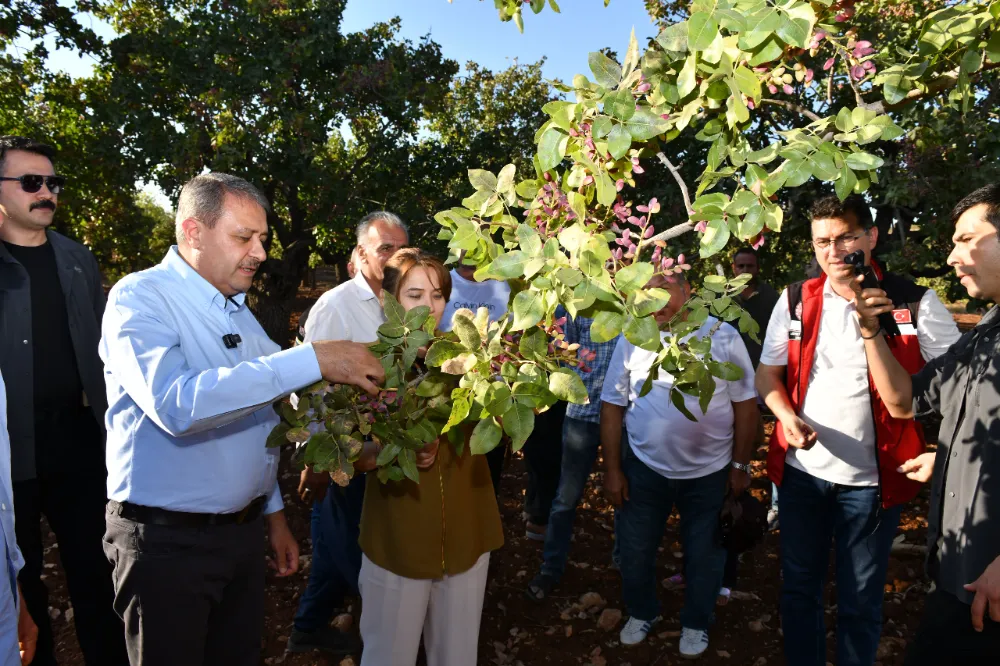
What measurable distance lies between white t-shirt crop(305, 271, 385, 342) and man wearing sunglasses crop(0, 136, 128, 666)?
1145 mm

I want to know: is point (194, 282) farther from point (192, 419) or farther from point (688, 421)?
point (688, 421)

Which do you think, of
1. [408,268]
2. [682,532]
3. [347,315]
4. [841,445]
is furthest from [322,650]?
[841,445]

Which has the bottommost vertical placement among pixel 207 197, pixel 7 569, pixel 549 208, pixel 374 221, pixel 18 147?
pixel 7 569

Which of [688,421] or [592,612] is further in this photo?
[592,612]

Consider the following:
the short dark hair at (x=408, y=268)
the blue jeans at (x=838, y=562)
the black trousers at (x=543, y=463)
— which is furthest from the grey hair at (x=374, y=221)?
the blue jeans at (x=838, y=562)

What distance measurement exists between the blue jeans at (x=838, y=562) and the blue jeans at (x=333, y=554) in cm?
235

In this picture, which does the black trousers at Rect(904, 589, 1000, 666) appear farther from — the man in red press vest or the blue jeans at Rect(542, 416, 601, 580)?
the blue jeans at Rect(542, 416, 601, 580)

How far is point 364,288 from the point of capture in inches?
167

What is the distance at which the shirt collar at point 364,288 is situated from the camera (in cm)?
420

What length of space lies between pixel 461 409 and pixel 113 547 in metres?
1.67

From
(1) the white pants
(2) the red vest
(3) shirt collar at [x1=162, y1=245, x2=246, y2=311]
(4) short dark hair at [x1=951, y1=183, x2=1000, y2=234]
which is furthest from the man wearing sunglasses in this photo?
(4) short dark hair at [x1=951, y1=183, x2=1000, y2=234]

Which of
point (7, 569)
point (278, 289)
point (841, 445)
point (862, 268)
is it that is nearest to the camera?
point (7, 569)

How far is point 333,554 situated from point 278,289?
1098 cm

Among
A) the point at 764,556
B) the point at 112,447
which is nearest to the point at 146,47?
the point at 112,447
